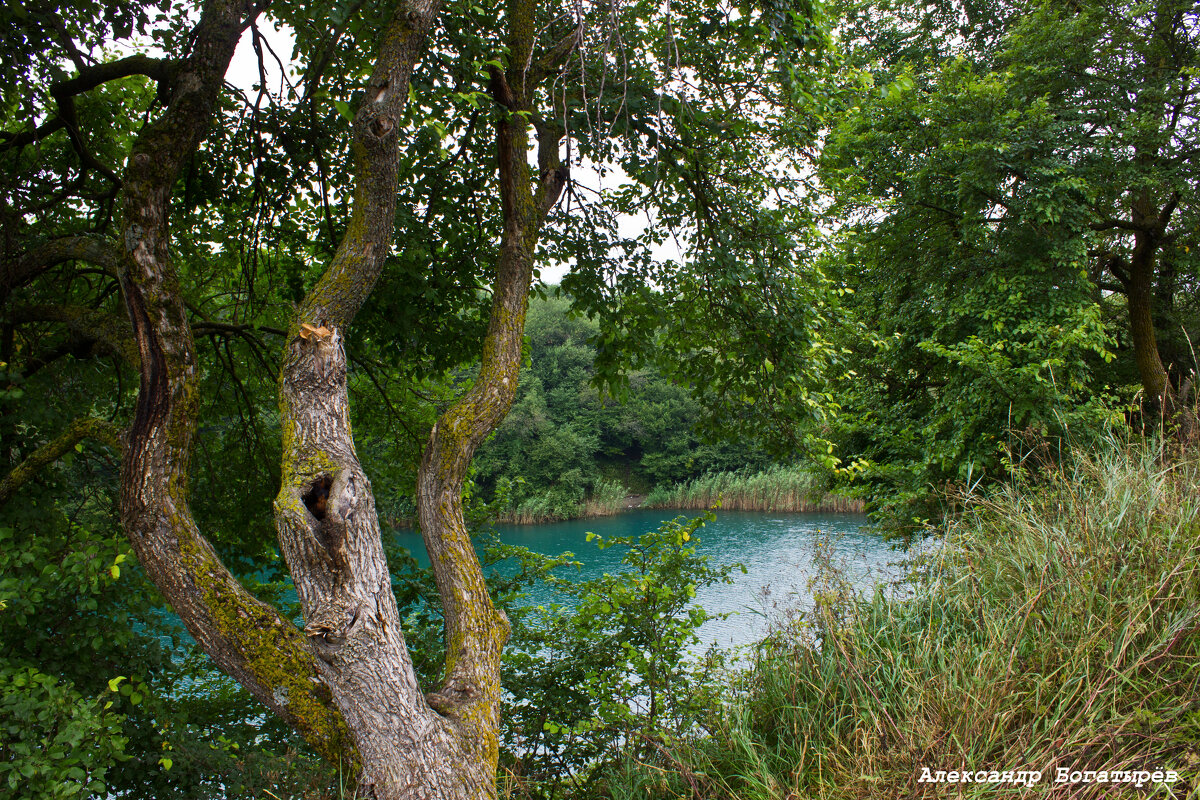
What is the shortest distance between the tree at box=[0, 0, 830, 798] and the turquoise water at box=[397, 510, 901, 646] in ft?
5.20

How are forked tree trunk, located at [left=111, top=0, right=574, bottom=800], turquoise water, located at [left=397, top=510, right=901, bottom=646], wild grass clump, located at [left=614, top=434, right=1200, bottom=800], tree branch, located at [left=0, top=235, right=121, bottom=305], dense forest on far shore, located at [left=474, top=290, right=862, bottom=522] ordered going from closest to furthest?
wild grass clump, located at [left=614, top=434, right=1200, bottom=800], forked tree trunk, located at [left=111, top=0, right=574, bottom=800], tree branch, located at [left=0, top=235, right=121, bottom=305], turquoise water, located at [left=397, top=510, right=901, bottom=646], dense forest on far shore, located at [left=474, top=290, right=862, bottom=522]

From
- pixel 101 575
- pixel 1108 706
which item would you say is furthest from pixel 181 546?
pixel 1108 706

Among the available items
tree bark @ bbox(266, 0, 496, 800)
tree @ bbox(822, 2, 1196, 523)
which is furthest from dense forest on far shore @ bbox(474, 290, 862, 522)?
tree bark @ bbox(266, 0, 496, 800)

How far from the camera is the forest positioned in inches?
83.0

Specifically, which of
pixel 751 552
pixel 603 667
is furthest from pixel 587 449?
pixel 603 667

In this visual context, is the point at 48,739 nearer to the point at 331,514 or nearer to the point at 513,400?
the point at 331,514

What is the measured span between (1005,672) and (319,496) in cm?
232

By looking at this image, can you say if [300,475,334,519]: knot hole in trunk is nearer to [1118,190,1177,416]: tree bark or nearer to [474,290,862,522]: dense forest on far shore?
[1118,190,1177,416]: tree bark

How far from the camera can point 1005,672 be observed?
2041 millimetres

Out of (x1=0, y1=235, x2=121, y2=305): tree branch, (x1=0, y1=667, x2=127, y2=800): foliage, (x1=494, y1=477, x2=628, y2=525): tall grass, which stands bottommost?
(x1=494, y1=477, x2=628, y2=525): tall grass

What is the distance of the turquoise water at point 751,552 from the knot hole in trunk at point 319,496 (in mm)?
1906

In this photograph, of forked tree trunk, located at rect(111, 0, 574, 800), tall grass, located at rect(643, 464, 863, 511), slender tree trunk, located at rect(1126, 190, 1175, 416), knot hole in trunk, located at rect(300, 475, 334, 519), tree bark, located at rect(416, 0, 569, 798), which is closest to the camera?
forked tree trunk, located at rect(111, 0, 574, 800)

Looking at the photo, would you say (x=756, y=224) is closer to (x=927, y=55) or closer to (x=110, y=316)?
(x=110, y=316)

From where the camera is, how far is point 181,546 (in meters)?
2.27
